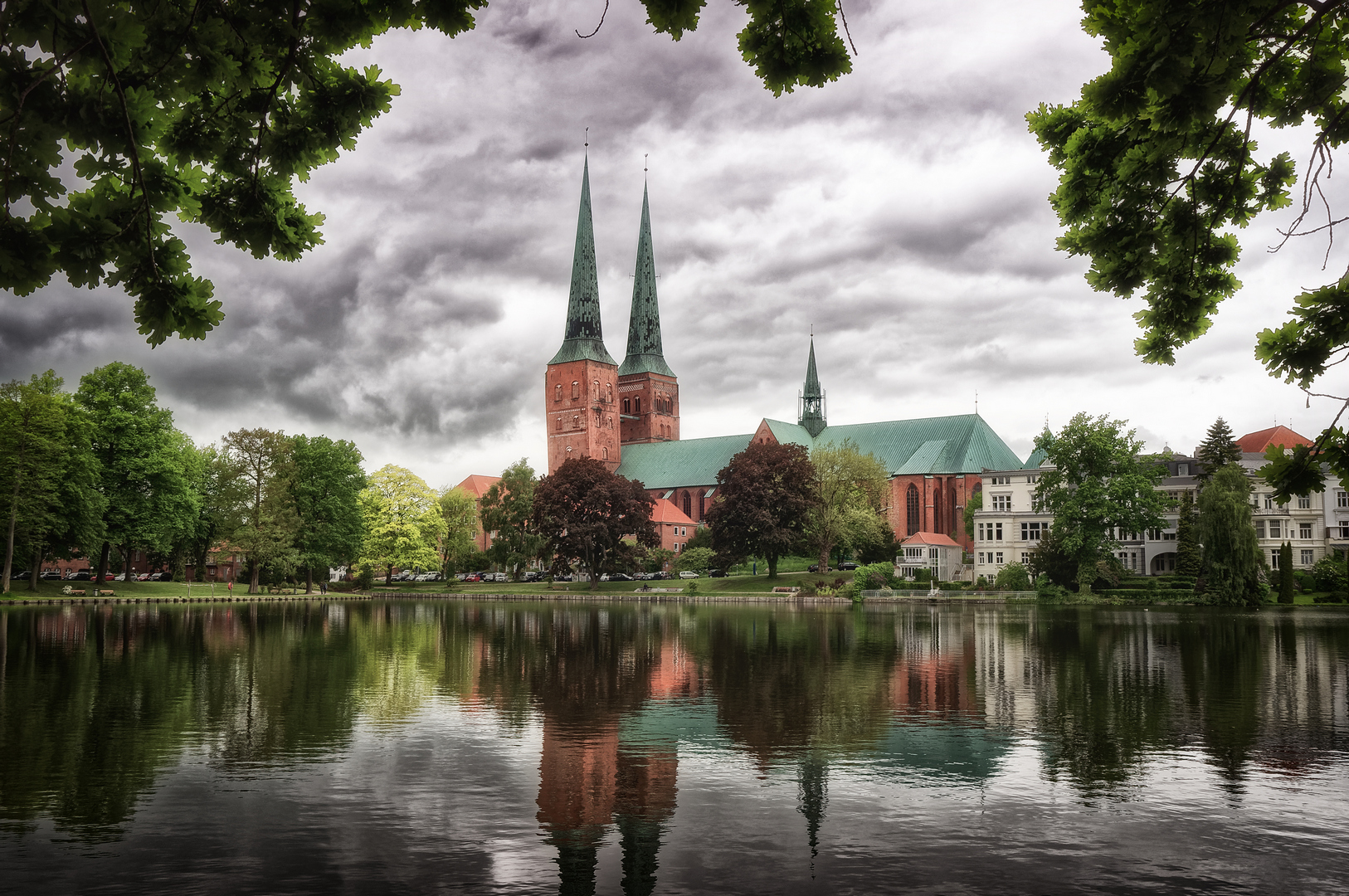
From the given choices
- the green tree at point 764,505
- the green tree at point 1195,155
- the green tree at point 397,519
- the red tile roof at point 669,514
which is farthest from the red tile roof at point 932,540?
the green tree at point 1195,155

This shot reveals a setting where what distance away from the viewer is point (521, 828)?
396 inches

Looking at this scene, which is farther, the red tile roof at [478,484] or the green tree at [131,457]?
the red tile roof at [478,484]

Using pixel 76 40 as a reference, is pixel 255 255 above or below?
below

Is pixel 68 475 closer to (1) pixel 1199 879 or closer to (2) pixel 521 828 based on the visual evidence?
(2) pixel 521 828

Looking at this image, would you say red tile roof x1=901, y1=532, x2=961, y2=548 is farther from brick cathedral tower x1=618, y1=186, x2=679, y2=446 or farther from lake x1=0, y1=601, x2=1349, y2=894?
lake x1=0, y1=601, x2=1349, y2=894

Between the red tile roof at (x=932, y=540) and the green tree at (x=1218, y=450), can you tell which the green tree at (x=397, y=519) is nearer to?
the red tile roof at (x=932, y=540)

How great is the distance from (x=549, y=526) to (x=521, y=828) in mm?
77860

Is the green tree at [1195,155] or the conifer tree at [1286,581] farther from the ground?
the green tree at [1195,155]

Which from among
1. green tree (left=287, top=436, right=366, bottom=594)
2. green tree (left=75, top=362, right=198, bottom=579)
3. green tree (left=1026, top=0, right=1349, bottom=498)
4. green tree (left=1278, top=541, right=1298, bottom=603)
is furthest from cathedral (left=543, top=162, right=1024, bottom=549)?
green tree (left=1026, top=0, right=1349, bottom=498)

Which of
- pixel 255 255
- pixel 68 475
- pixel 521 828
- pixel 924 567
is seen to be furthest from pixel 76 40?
pixel 924 567

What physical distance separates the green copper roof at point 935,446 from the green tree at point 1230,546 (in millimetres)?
45758

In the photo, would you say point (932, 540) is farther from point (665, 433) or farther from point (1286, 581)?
point (665, 433)

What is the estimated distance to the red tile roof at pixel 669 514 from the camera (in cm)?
12244

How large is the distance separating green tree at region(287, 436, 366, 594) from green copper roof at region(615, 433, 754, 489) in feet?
180
